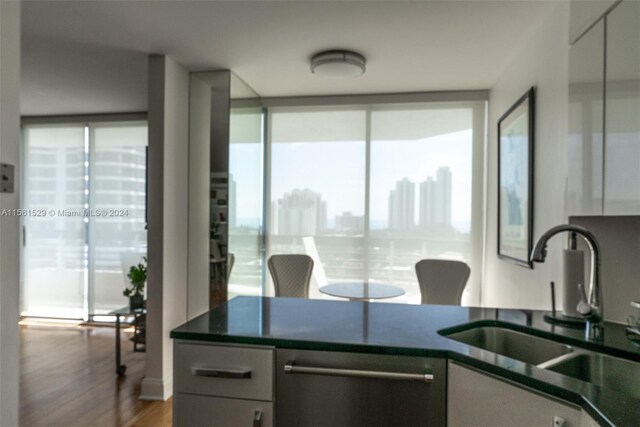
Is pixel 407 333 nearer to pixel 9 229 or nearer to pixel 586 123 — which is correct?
pixel 586 123

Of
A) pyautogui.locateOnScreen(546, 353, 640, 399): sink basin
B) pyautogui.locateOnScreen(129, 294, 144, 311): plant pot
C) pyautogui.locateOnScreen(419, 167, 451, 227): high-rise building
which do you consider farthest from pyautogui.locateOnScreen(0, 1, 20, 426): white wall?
pyautogui.locateOnScreen(419, 167, 451, 227): high-rise building

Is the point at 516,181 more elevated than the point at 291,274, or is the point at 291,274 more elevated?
the point at 516,181

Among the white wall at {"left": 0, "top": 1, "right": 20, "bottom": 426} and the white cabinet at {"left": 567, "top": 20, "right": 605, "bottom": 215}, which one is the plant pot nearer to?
the white wall at {"left": 0, "top": 1, "right": 20, "bottom": 426}

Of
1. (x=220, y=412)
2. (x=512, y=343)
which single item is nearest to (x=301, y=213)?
(x=512, y=343)

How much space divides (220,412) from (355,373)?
18.7 inches

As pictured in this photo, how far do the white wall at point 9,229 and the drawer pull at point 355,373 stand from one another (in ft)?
3.53

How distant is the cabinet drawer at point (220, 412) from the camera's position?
123 cm

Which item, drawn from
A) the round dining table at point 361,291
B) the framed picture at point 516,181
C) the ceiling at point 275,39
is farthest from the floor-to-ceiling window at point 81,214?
the framed picture at point 516,181

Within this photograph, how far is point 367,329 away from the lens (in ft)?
4.48

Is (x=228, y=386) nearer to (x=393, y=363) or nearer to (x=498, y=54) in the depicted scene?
(x=393, y=363)

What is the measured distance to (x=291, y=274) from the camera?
3592 millimetres

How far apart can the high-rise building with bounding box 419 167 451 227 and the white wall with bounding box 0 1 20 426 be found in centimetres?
339

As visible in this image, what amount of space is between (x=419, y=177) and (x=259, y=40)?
85.6 inches

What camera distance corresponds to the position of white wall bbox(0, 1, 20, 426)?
54.4 inches
